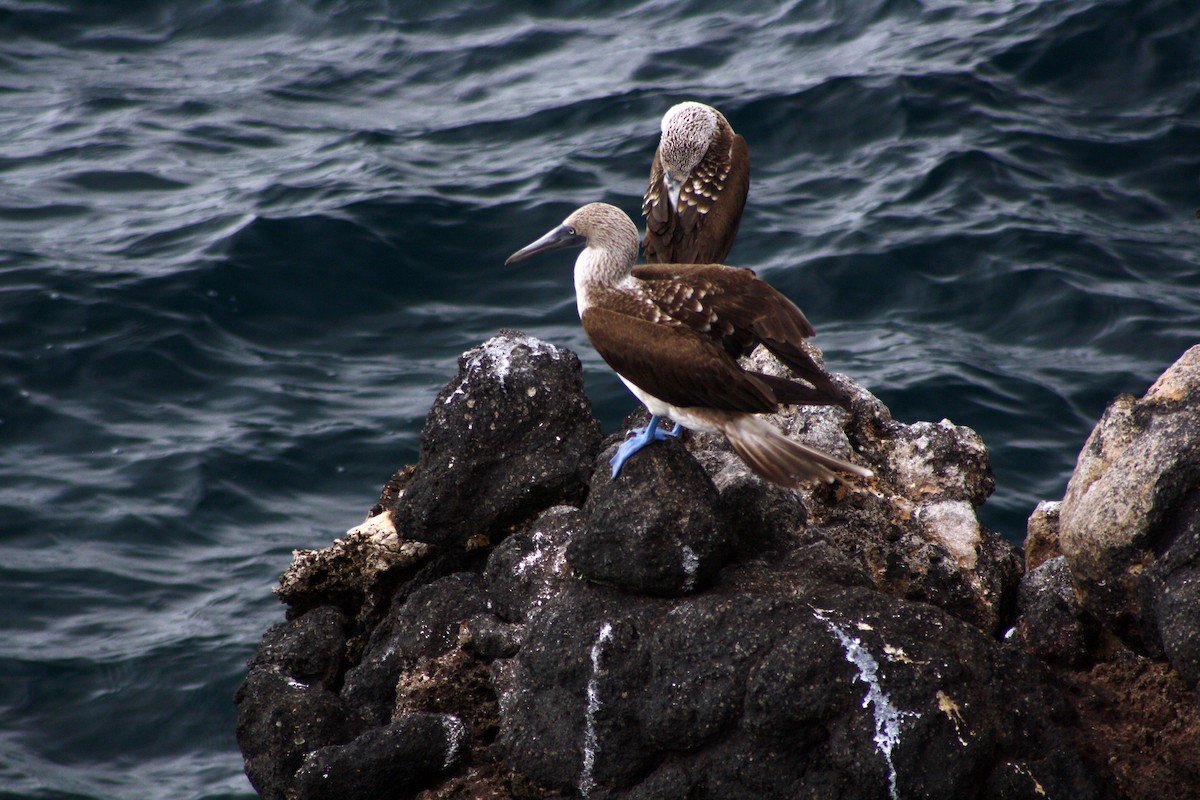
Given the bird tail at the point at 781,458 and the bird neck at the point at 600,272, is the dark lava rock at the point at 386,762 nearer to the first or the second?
the bird tail at the point at 781,458

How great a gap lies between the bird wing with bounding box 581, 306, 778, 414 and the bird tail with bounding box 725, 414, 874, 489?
8 centimetres

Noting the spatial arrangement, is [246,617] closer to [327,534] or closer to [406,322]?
[327,534]

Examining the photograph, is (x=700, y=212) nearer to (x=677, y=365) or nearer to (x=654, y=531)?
(x=677, y=365)

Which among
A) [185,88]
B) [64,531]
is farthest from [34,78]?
[64,531]

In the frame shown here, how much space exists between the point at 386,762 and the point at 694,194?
11.3 ft

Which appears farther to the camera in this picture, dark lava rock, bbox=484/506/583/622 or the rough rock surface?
dark lava rock, bbox=484/506/583/622

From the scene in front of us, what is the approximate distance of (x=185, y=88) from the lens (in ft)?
47.3

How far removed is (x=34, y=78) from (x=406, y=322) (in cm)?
690

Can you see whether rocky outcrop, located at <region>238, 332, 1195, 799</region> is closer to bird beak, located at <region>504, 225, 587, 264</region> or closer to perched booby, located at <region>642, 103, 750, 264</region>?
bird beak, located at <region>504, 225, 587, 264</region>

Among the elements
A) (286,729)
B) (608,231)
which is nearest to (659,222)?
(608,231)

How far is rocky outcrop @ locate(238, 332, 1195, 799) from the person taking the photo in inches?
141

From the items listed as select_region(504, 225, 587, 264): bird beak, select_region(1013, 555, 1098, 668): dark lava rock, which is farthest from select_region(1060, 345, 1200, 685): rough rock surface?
select_region(504, 225, 587, 264): bird beak

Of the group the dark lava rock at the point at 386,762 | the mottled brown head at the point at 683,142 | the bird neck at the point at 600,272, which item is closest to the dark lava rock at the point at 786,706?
the dark lava rock at the point at 386,762

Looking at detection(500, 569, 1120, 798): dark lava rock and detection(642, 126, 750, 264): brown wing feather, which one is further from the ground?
detection(642, 126, 750, 264): brown wing feather
